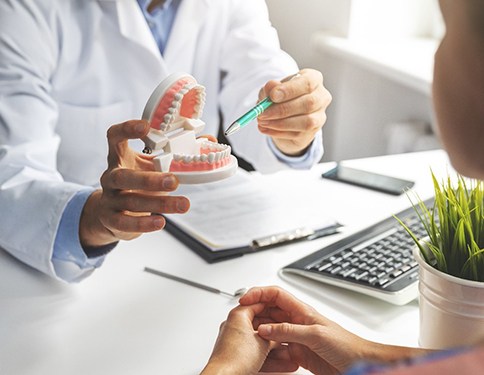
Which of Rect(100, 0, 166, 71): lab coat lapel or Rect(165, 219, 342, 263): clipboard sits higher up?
Rect(100, 0, 166, 71): lab coat lapel

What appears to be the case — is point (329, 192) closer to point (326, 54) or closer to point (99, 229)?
point (99, 229)

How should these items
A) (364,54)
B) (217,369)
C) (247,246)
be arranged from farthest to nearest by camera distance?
(364,54) < (247,246) < (217,369)

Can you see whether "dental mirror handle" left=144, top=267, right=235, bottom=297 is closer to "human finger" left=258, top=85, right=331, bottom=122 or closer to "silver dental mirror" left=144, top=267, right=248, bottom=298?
"silver dental mirror" left=144, top=267, right=248, bottom=298

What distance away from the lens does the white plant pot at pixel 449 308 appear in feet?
2.40

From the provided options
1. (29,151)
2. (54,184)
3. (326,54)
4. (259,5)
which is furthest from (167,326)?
(326,54)

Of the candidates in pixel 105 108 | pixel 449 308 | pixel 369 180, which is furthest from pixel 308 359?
pixel 105 108

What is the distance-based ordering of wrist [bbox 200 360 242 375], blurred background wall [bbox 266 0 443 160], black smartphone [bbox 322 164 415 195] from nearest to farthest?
wrist [bbox 200 360 242 375] < black smartphone [bbox 322 164 415 195] < blurred background wall [bbox 266 0 443 160]

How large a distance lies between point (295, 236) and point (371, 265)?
155 millimetres

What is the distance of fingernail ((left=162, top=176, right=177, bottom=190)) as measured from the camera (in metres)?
0.78

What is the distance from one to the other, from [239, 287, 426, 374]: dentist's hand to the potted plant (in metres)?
0.05

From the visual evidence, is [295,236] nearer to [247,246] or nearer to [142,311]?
[247,246]

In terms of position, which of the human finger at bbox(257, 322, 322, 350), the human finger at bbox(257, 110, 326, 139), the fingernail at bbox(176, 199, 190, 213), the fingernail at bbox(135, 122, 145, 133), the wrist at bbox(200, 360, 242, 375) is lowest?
the wrist at bbox(200, 360, 242, 375)

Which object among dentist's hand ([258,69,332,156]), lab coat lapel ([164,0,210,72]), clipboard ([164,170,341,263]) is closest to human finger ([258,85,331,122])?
dentist's hand ([258,69,332,156])

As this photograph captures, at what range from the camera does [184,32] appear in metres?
1.38
